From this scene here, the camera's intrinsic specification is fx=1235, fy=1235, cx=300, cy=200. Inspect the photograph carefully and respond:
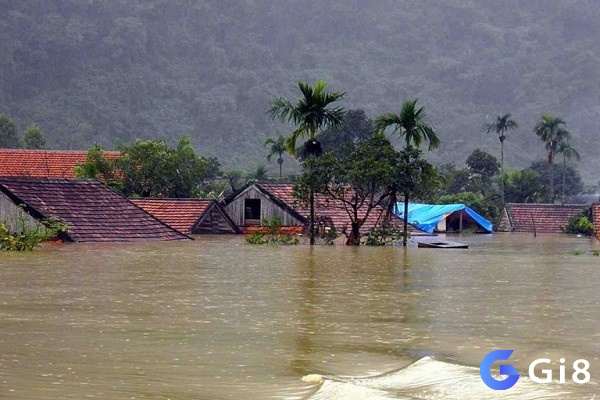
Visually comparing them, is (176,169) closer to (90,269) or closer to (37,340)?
(90,269)

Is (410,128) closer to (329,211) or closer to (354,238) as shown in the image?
(354,238)

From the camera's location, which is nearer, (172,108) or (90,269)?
(90,269)

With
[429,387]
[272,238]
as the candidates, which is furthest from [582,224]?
[429,387]

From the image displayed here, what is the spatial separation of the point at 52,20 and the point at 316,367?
466ft

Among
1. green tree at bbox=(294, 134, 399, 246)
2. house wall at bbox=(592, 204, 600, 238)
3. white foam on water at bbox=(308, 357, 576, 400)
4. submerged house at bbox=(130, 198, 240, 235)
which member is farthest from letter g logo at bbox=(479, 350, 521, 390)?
house wall at bbox=(592, 204, 600, 238)

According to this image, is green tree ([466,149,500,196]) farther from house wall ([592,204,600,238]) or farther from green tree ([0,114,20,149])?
green tree ([0,114,20,149])

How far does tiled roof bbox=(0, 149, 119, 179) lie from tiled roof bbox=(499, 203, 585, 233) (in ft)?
53.3

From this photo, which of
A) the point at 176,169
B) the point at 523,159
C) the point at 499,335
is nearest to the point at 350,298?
the point at 499,335

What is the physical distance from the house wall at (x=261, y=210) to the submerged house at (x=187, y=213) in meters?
1.74

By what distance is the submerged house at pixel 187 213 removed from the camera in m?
34.4

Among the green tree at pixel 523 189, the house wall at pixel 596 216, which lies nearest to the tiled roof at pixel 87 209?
the house wall at pixel 596 216

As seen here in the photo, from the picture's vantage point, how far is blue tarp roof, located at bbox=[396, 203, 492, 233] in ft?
147

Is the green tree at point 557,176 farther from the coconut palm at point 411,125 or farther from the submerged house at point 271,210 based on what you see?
the coconut palm at point 411,125

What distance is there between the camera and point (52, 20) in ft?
480
